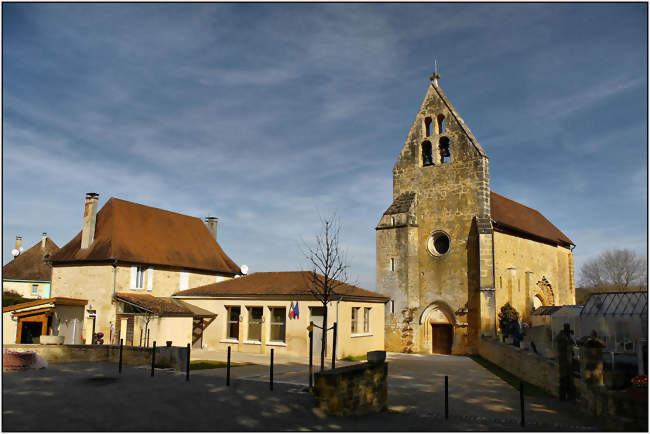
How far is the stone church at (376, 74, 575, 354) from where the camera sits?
26047 mm

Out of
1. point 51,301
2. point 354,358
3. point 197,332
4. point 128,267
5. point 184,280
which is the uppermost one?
point 128,267

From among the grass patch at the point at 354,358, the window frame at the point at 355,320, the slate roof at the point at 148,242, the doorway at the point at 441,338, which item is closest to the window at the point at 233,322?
the slate roof at the point at 148,242

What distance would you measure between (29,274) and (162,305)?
83.3 feet

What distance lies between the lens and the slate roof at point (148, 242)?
87.7 ft

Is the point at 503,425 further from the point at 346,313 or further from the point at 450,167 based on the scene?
the point at 450,167

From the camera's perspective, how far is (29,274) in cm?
4312

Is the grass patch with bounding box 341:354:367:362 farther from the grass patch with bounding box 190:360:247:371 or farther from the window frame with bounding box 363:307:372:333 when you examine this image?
the grass patch with bounding box 190:360:247:371

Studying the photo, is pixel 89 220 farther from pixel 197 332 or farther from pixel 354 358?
pixel 354 358

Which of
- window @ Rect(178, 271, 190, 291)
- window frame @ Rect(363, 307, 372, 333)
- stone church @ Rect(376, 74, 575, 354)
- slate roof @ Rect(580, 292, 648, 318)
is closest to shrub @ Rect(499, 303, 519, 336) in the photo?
stone church @ Rect(376, 74, 575, 354)

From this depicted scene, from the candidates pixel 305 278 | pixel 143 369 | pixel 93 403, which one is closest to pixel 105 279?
pixel 305 278

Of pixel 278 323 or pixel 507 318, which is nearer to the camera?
pixel 278 323

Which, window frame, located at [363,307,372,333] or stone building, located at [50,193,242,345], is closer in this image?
stone building, located at [50,193,242,345]

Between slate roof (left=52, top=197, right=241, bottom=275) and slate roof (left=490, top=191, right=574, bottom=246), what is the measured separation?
16.6m

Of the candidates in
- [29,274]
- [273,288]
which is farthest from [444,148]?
[29,274]
